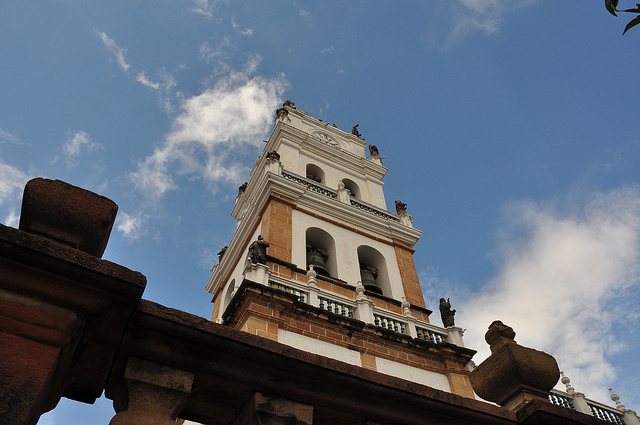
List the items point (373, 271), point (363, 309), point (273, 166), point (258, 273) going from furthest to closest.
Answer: point (273, 166)
point (373, 271)
point (363, 309)
point (258, 273)

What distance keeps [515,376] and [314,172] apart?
1613cm

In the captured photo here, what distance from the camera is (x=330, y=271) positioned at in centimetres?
1437

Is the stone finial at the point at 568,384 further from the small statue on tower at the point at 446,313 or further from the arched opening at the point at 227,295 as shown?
the arched opening at the point at 227,295

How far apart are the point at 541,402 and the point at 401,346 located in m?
8.30

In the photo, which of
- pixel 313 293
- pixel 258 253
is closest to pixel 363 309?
pixel 313 293

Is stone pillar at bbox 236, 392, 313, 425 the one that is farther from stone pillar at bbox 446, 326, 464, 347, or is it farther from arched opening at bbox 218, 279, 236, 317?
arched opening at bbox 218, 279, 236, 317

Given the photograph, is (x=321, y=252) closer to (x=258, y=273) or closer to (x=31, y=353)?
(x=258, y=273)

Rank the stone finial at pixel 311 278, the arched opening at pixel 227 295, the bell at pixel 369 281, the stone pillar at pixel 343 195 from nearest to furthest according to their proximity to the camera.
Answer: the stone finial at pixel 311 278
the bell at pixel 369 281
the arched opening at pixel 227 295
the stone pillar at pixel 343 195

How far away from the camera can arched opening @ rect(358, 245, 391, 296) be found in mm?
14578

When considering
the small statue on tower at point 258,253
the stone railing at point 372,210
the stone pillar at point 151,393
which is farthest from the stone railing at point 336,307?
the stone pillar at point 151,393

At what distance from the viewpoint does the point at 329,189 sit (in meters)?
17.0

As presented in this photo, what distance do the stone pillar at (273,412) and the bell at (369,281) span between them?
1134 cm

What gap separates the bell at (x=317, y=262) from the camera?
1383cm

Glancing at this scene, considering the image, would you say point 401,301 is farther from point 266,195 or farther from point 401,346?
point 266,195
